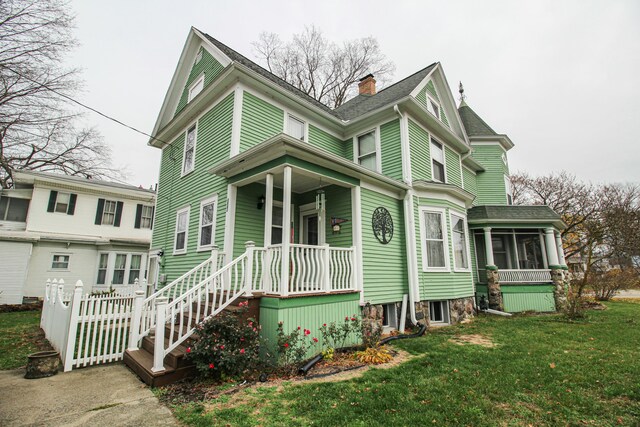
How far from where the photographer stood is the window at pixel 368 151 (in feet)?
32.5

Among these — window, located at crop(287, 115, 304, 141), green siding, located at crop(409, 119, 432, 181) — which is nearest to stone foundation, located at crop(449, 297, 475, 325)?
green siding, located at crop(409, 119, 432, 181)

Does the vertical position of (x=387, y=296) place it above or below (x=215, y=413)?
above

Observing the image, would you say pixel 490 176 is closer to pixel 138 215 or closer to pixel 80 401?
pixel 80 401

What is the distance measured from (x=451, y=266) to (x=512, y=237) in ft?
20.0

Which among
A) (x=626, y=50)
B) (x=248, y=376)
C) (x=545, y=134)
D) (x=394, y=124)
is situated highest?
(x=545, y=134)

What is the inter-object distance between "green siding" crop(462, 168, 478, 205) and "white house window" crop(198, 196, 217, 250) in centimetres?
1112

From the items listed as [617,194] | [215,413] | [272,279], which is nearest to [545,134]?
[617,194]

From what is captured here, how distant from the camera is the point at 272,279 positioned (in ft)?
18.6

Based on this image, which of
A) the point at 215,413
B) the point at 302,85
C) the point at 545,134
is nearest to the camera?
the point at 215,413

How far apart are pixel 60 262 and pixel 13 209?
12.5ft

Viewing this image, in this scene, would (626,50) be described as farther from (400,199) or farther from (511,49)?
(400,199)

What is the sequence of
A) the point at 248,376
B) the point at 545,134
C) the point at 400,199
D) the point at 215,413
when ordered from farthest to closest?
1. the point at 545,134
2. the point at 400,199
3. the point at 248,376
4. the point at 215,413

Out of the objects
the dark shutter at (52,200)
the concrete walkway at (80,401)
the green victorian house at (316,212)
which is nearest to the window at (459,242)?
the green victorian house at (316,212)

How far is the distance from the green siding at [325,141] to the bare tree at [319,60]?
12465mm
